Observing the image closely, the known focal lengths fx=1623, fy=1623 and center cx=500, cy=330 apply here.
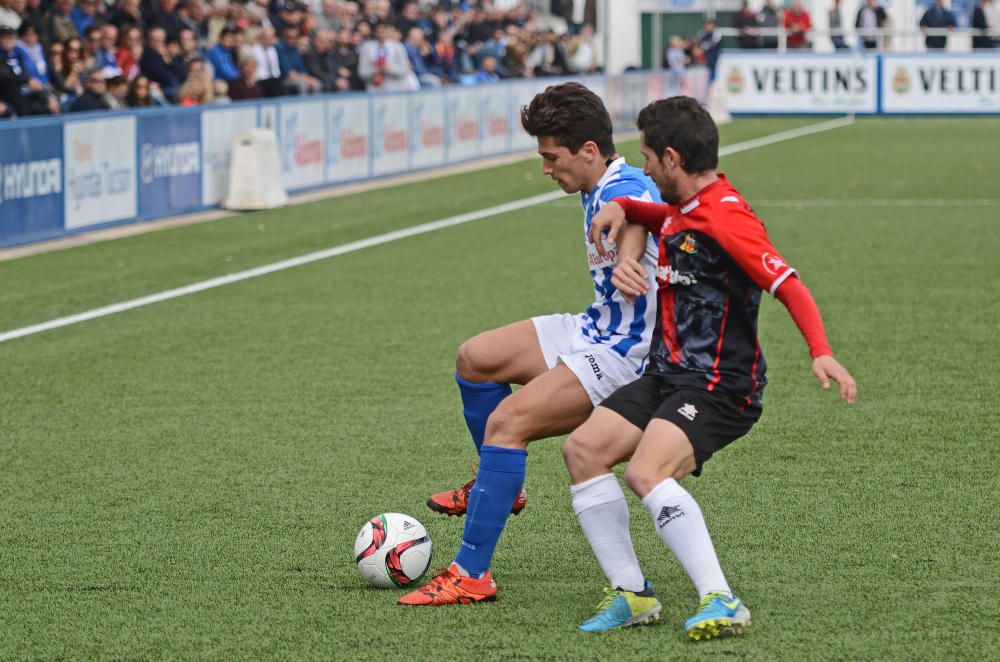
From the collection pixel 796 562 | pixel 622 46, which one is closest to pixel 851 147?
pixel 622 46

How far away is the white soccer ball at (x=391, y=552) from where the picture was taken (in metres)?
5.34

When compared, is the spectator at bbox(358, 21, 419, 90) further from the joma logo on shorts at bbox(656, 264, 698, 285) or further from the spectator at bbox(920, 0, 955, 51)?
the joma logo on shorts at bbox(656, 264, 698, 285)

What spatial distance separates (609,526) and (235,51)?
58.6ft

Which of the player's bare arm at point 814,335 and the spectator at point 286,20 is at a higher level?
the spectator at point 286,20

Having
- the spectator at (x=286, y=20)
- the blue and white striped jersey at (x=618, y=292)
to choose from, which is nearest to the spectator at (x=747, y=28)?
the spectator at (x=286, y=20)

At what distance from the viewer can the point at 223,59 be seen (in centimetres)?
2136

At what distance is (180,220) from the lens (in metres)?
17.3

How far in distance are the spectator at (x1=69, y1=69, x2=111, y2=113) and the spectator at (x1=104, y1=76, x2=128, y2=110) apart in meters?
0.21

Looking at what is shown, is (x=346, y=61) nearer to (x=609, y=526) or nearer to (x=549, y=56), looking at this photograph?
(x=549, y=56)

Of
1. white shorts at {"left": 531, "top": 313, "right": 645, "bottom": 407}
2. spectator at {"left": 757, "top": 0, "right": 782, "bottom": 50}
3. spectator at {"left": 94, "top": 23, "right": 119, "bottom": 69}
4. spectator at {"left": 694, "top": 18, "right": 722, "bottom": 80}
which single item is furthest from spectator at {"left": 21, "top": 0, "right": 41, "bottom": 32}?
spectator at {"left": 757, "top": 0, "right": 782, "bottom": 50}

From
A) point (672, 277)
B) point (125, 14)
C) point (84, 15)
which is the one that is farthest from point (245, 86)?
point (672, 277)

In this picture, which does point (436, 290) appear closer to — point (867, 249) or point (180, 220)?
point (867, 249)

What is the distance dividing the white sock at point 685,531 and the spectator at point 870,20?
36040 mm

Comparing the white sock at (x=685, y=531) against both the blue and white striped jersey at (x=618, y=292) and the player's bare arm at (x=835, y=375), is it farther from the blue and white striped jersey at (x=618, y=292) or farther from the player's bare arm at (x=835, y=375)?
the blue and white striped jersey at (x=618, y=292)
